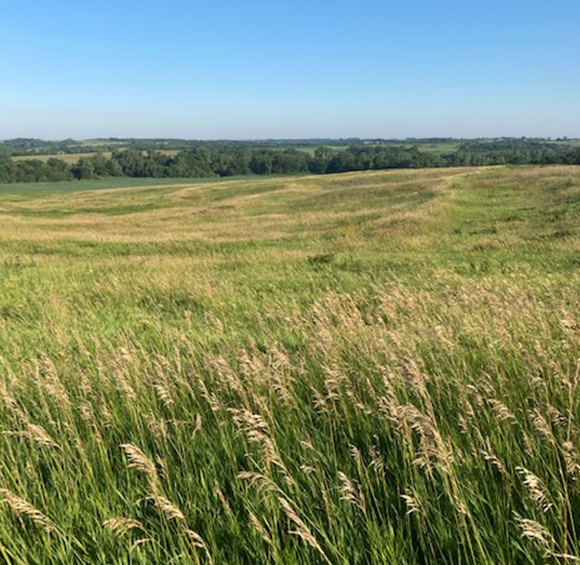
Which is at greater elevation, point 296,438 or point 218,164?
point 218,164

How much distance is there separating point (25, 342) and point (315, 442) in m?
5.93

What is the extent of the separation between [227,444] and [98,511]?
0.90m

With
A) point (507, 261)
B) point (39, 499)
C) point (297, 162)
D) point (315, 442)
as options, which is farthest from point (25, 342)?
point (297, 162)

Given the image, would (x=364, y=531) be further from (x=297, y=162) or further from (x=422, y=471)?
(x=297, y=162)

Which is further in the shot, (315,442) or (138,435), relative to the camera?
(138,435)

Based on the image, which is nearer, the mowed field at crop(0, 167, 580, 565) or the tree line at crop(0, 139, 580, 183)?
the mowed field at crop(0, 167, 580, 565)

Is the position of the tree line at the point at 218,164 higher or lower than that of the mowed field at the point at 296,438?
higher

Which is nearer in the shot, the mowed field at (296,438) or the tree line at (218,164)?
the mowed field at (296,438)

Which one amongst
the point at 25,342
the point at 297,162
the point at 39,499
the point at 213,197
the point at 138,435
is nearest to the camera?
the point at 39,499

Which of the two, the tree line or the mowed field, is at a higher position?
the tree line

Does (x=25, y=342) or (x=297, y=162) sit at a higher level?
(x=297, y=162)

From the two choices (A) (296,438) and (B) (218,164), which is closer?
(A) (296,438)

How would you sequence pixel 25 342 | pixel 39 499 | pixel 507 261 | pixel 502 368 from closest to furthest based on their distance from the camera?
pixel 39 499 < pixel 502 368 < pixel 25 342 < pixel 507 261

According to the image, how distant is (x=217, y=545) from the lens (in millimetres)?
2570
